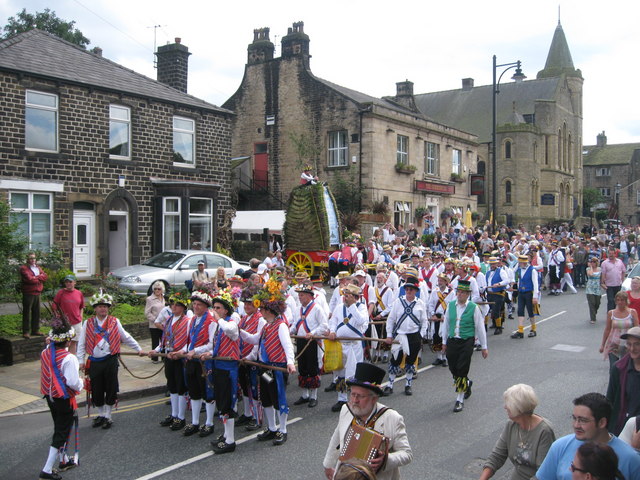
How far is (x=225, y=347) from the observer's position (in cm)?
741

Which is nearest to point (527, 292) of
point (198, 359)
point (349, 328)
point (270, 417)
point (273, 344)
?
point (349, 328)

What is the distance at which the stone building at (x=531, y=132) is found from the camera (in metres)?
55.6

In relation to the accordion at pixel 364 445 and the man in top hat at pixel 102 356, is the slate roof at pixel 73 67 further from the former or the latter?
the accordion at pixel 364 445

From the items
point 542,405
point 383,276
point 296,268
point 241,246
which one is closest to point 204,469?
point 542,405

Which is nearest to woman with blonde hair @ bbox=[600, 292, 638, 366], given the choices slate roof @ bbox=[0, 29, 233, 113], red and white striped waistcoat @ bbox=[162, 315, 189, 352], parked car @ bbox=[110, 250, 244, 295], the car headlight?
red and white striped waistcoat @ bbox=[162, 315, 189, 352]

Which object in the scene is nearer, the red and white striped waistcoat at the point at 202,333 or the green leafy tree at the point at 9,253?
the red and white striped waistcoat at the point at 202,333

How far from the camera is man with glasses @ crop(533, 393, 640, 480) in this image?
3.79 m

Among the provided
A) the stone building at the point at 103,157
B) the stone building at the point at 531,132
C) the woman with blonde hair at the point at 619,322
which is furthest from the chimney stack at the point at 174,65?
the stone building at the point at 531,132

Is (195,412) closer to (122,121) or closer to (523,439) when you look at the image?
(523,439)

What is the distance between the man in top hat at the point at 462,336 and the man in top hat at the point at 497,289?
19.0ft

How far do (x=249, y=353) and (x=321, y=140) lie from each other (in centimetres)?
2646

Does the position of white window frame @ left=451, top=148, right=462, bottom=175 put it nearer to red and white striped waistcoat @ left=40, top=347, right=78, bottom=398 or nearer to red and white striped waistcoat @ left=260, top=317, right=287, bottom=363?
red and white striped waistcoat @ left=260, top=317, right=287, bottom=363

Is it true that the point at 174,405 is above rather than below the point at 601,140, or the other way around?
below

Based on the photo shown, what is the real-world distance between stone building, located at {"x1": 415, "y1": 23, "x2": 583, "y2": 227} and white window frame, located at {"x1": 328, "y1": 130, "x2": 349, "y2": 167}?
929 inches
